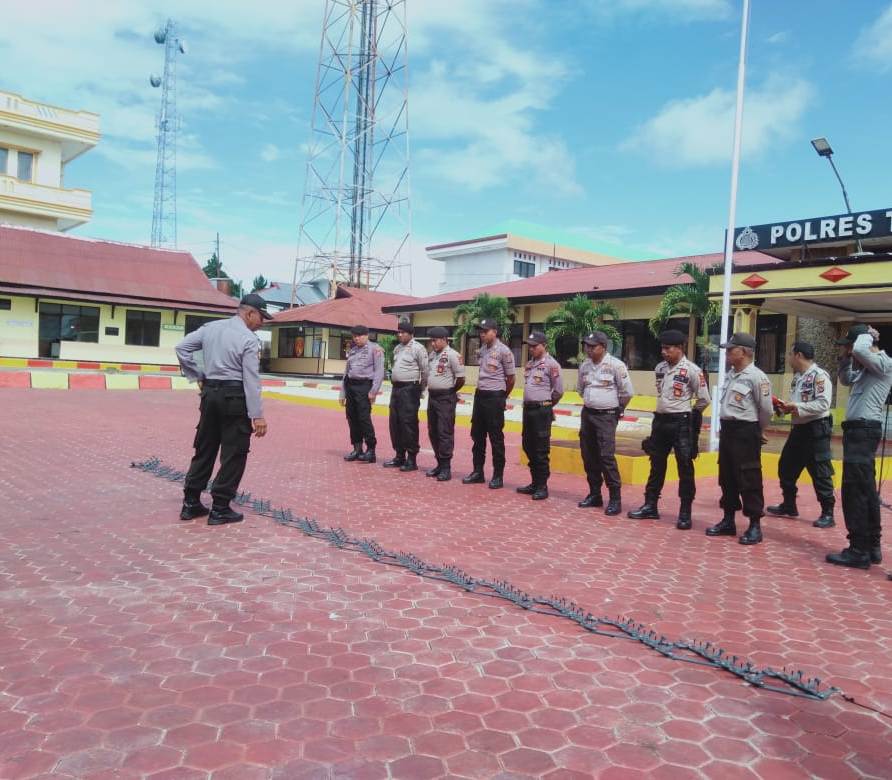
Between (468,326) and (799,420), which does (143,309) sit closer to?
(468,326)

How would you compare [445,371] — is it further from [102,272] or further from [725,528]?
[102,272]

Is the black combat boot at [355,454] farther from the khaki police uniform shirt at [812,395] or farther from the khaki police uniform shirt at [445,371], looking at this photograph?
the khaki police uniform shirt at [812,395]

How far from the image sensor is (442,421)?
786 centimetres

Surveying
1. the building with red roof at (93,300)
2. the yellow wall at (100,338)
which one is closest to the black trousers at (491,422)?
the building with red roof at (93,300)

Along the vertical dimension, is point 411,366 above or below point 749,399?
above

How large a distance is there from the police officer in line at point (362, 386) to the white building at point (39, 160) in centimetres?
2915

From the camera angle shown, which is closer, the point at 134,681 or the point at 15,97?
the point at 134,681

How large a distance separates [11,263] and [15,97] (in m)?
8.65

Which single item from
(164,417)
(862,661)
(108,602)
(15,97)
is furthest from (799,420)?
(15,97)

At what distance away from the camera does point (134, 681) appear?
2836 mm

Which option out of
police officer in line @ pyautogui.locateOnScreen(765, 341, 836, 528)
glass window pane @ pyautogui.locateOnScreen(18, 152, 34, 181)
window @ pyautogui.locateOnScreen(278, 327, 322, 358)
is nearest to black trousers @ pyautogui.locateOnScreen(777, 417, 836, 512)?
police officer in line @ pyautogui.locateOnScreen(765, 341, 836, 528)

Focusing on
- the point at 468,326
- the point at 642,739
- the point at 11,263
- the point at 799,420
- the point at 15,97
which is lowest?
the point at 642,739

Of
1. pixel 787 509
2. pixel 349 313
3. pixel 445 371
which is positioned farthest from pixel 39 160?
pixel 787 509

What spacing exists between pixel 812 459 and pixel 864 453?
158cm
